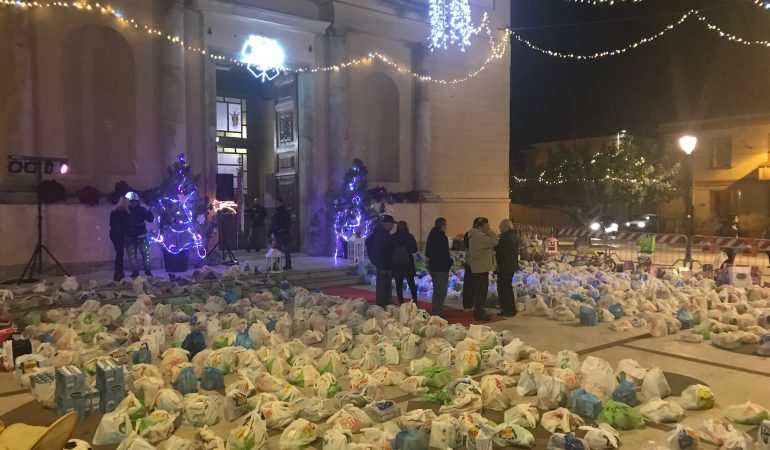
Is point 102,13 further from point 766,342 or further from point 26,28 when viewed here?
point 766,342

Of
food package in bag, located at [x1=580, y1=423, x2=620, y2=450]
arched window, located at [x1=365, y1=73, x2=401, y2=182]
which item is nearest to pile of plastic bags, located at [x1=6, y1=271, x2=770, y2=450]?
food package in bag, located at [x1=580, y1=423, x2=620, y2=450]

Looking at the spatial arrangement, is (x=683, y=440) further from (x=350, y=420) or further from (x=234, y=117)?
(x=234, y=117)

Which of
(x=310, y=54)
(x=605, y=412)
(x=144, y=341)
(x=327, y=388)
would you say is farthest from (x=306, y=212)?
(x=605, y=412)

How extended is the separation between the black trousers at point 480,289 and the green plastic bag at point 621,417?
4516mm

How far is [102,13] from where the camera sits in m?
13.2

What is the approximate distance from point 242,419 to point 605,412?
10.2 ft

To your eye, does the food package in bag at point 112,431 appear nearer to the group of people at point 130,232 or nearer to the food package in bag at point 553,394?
the food package in bag at point 553,394

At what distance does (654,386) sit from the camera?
5965 mm

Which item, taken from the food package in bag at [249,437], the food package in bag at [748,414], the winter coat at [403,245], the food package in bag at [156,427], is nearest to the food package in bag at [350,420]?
the food package in bag at [249,437]

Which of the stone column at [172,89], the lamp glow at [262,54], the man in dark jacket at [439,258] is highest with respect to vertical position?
the lamp glow at [262,54]

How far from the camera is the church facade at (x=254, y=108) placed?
12.6m

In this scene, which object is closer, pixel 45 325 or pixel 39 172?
pixel 45 325

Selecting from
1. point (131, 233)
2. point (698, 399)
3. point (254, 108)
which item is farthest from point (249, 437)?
point (254, 108)

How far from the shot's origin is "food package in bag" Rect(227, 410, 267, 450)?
4.68m
